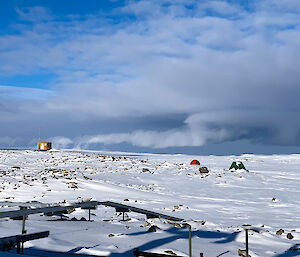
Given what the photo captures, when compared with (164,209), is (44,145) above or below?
above

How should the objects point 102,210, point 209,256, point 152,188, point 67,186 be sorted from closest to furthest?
point 209,256 < point 102,210 < point 67,186 < point 152,188

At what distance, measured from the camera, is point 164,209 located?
13.1 metres

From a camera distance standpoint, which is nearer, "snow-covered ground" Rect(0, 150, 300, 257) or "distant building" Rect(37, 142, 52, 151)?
"snow-covered ground" Rect(0, 150, 300, 257)

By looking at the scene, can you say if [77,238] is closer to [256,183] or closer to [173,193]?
[173,193]

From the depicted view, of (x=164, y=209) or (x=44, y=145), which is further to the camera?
(x=44, y=145)

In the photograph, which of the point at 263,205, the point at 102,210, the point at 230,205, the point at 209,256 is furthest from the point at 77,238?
the point at 263,205

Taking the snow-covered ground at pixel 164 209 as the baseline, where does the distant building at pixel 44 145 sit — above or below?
above

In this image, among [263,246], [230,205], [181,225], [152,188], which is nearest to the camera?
[263,246]

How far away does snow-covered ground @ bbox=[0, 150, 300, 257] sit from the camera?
714 cm

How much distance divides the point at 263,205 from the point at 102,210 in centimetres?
680

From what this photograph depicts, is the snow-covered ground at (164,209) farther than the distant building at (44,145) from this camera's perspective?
No

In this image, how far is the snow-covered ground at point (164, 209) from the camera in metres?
7.14

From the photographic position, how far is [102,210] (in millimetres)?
12344

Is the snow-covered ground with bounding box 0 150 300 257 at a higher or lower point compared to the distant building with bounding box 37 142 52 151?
lower
